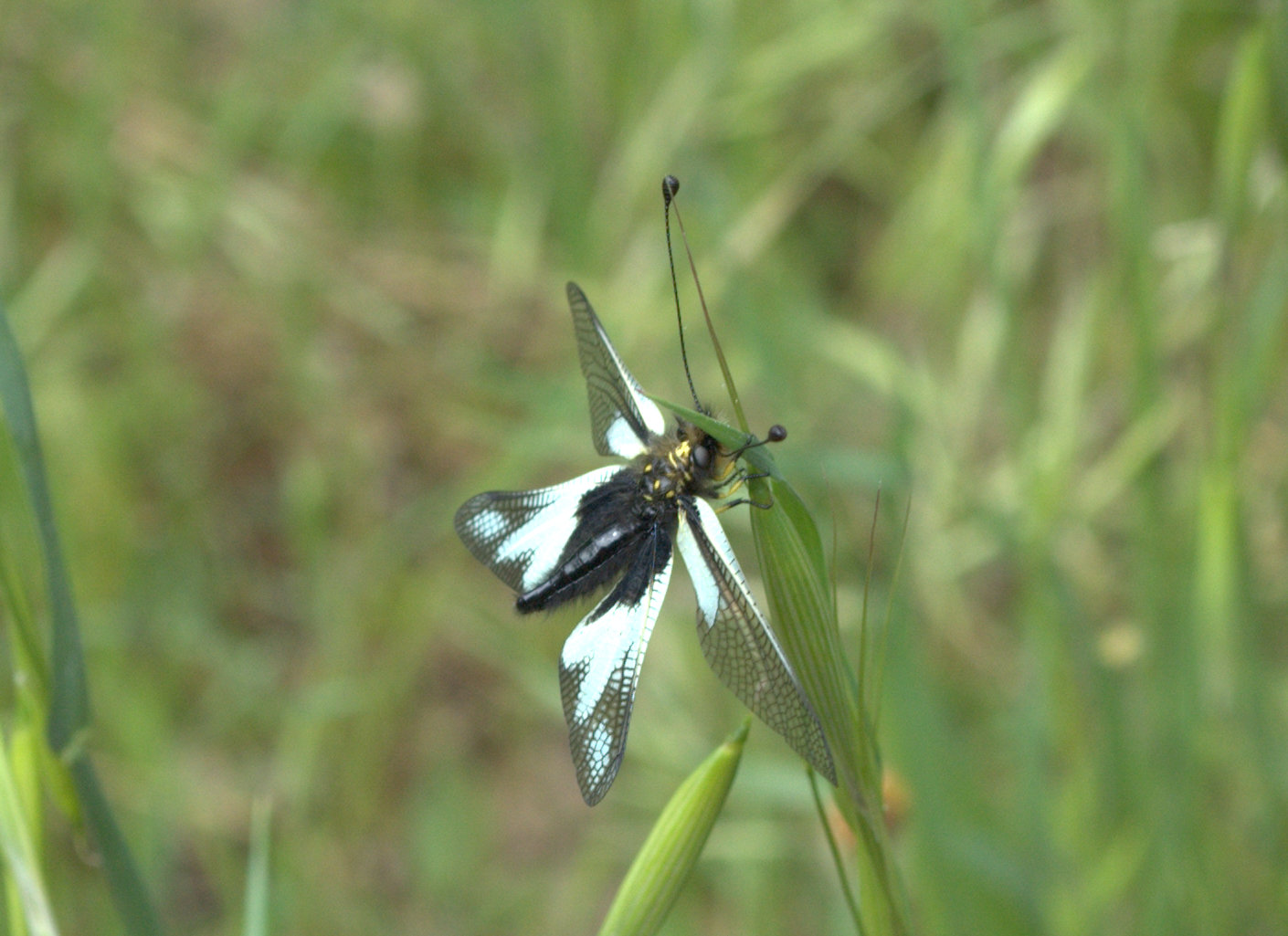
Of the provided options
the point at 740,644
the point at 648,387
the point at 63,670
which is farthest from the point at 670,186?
the point at 648,387

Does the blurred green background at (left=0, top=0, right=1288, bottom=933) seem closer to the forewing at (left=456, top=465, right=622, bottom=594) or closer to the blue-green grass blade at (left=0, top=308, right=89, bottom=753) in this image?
the forewing at (left=456, top=465, right=622, bottom=594)

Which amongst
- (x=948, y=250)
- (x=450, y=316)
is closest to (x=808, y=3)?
(x=948, y=250)

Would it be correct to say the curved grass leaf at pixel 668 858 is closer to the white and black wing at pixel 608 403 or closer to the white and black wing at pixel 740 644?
the white and black wing at pixel 740 644

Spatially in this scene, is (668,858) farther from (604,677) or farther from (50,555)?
(50,555)

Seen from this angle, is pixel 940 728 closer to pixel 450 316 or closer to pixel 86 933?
pixel 86 933

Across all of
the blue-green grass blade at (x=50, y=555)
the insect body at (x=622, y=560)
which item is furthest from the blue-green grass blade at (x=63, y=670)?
the insect body at (x=622, y=560)

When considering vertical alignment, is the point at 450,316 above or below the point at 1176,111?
above
